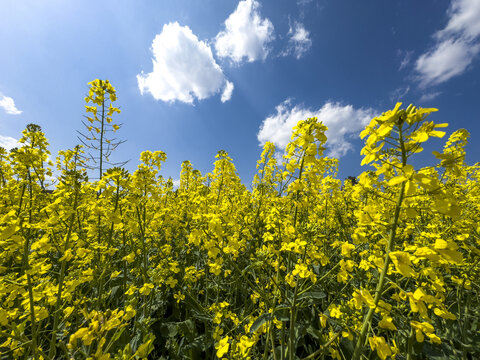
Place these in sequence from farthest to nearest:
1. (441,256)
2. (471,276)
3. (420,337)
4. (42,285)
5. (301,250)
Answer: (471,276)
(42,285)
(301,250)
(420,337)
(441,256)

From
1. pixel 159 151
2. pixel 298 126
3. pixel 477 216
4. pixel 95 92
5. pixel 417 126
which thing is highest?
pixel 95 92

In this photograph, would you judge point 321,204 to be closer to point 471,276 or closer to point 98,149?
point 471,276

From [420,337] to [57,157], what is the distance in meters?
6.78

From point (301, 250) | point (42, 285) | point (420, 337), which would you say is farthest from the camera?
point (42, 285)

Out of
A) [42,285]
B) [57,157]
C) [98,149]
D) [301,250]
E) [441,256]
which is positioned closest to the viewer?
[441,256]

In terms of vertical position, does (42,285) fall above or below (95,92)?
below

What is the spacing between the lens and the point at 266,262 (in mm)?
2514

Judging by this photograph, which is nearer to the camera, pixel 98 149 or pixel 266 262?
pixel 266 262

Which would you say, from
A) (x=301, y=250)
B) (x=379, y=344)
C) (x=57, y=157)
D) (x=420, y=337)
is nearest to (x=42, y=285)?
(x=301, y=250)

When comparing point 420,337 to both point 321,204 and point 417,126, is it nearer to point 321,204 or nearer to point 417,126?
point 417,126

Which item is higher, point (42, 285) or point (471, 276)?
point (42, 285)

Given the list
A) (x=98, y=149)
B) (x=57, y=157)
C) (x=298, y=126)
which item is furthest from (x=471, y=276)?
(x=57, y=157)

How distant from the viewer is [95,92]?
3.44m

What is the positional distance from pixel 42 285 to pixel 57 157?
13.6 ft
